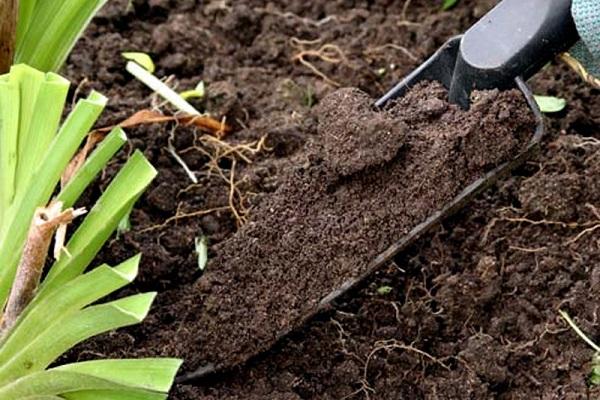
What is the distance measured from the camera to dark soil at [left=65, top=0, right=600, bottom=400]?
1.51 meters

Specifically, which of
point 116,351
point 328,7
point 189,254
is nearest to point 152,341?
point 116,351

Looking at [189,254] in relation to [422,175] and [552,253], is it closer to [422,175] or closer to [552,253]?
[422,175]

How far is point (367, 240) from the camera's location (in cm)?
150

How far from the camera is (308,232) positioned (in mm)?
1531

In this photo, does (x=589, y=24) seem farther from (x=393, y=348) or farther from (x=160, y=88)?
(x=160, y=88)

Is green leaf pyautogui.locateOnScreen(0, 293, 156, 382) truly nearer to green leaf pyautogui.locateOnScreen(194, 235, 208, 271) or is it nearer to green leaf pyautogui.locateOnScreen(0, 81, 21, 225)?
green leaf pyautogui.locateOnScreen(0, 81, 21, 225)

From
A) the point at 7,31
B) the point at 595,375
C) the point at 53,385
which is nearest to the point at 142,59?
the point at 7,31

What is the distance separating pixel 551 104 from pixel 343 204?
541 mm

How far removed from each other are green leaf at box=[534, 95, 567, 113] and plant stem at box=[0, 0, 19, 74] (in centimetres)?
90

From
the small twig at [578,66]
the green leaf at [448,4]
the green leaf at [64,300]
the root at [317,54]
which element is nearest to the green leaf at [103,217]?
the green leaf at [64,300]

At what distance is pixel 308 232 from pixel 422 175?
18 centimetres

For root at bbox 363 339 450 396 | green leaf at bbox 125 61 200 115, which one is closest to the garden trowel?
root at bbox 363 339 450 396

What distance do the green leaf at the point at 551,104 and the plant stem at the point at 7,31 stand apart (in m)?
0.90

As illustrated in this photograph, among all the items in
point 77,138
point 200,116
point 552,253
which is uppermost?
point 77,138
